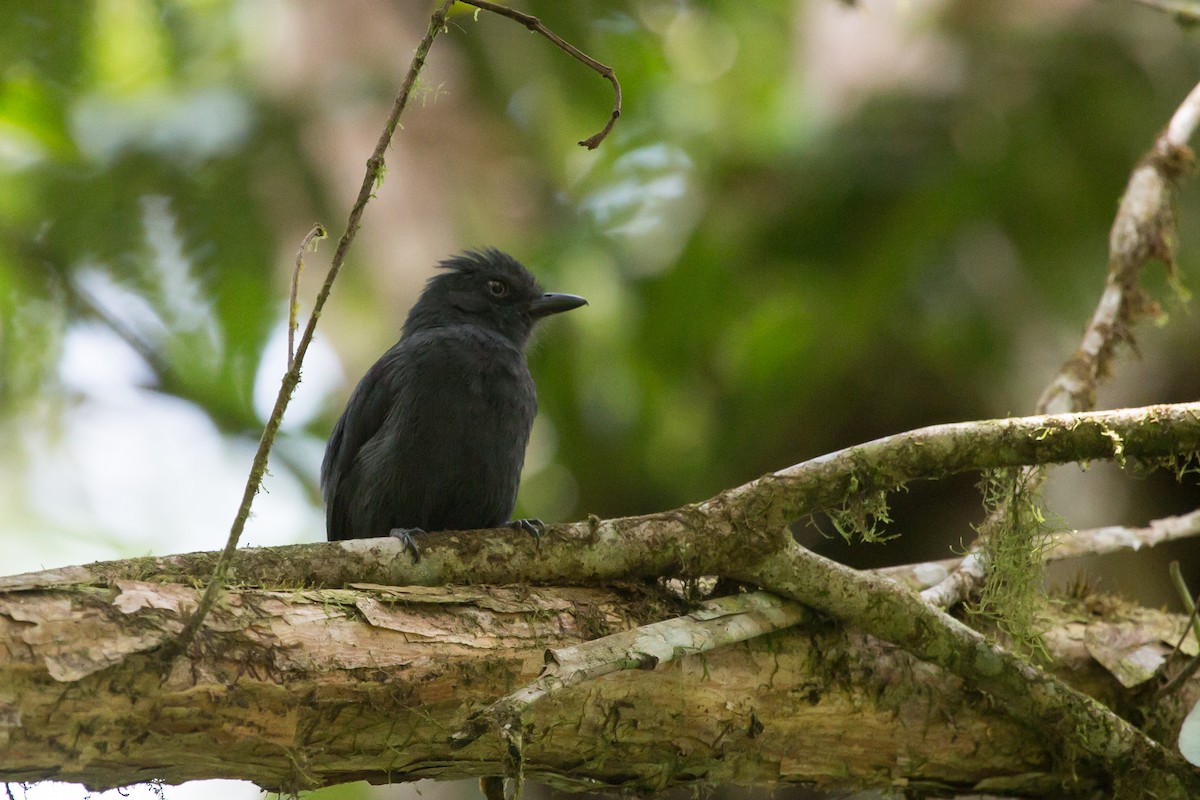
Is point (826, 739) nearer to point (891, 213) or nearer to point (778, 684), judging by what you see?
point (778, 684)

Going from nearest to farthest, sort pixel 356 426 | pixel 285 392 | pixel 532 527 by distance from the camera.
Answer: pixel 285 392, pixel 532 527, pixel 356 426

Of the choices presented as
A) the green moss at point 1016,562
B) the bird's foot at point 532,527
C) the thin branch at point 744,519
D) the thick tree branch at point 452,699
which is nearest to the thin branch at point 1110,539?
the green moss at point 1016,562

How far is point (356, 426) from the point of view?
489 cm

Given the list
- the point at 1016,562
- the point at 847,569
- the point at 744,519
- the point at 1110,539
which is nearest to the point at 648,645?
the point at 744,519

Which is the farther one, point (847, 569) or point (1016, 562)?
point (1016, 562)

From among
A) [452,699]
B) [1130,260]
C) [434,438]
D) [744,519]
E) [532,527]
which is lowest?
[452,699]

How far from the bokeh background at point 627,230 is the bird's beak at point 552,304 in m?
0.41

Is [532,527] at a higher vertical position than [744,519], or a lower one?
higher

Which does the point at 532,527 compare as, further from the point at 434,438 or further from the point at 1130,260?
the point at 1130,260

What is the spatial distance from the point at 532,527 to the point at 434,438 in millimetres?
1130

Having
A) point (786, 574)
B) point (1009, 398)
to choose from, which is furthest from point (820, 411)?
point (786, 574)

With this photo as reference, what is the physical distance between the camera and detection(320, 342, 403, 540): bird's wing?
15.7 ft

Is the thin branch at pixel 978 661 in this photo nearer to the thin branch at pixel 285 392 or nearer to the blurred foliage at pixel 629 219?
the thin branch at pixel 285 392

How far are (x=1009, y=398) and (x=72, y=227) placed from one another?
525 cm
